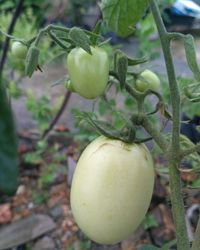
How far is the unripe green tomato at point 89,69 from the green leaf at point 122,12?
0.04 meters

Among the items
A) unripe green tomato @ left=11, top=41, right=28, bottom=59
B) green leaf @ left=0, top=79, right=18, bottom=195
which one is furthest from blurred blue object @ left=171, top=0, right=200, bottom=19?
green leaf @ left=0, top=79, right=18, bottom=195

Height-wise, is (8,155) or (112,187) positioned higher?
(8,155)

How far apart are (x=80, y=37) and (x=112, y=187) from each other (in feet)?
0.50

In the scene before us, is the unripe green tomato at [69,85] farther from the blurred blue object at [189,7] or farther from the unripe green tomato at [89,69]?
the blurred blue object at [189,7]

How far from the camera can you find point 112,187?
44 centimetres

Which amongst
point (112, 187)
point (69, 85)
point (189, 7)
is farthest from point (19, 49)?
point (189, 7)

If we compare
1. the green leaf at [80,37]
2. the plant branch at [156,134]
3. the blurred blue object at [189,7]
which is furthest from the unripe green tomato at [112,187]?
the blurred blue object at [189,7]

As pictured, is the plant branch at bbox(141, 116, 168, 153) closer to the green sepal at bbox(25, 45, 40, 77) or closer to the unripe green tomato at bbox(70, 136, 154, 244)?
the unripe green tomato at bbox(70, 136, 154, 244)

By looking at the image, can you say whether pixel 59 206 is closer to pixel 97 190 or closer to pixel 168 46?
pixel 97 190

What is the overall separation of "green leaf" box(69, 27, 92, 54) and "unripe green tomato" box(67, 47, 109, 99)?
0.02 meters

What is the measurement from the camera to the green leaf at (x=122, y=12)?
0.40 meters

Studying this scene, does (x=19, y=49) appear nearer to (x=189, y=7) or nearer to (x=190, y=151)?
(x=190, y=151)

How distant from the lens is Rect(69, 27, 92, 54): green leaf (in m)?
0.35

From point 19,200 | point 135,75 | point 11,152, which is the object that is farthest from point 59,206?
point 11,152
